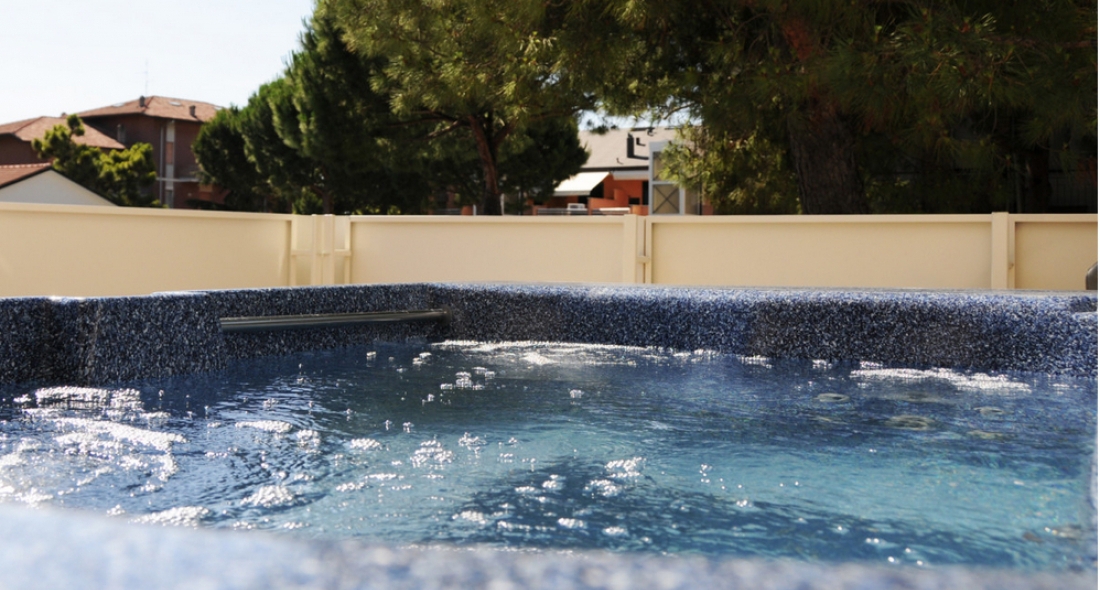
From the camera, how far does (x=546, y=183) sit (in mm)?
25891

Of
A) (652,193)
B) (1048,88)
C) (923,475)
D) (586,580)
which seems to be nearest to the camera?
(586,580)

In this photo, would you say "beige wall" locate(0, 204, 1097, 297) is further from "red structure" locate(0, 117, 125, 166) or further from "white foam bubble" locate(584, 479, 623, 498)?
"red structure" locate(0, 117, 125, 166)

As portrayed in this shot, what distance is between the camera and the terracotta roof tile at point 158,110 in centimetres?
5397

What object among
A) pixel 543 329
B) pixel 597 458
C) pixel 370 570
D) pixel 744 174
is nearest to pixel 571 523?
A: pixel 597 458

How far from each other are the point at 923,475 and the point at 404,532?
1459 millimetres

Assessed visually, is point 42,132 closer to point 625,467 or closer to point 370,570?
point 625,467

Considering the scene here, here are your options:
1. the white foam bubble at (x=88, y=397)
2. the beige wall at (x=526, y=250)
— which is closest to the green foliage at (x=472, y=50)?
the beige wall at (x=526, y=250)

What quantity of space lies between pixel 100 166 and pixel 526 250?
37437mm

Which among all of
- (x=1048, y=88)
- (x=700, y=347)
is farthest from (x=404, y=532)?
(x=1048, y=88)

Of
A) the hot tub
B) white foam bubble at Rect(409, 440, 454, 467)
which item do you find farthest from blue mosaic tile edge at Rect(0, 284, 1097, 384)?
white foam bubble at Rect(409, 440, 454, 467)

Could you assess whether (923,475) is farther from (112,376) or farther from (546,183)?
(546,183)

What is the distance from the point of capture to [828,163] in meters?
9.53

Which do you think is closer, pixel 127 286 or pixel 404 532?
pixel 404 532

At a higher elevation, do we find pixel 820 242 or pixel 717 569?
pixel 820 242
